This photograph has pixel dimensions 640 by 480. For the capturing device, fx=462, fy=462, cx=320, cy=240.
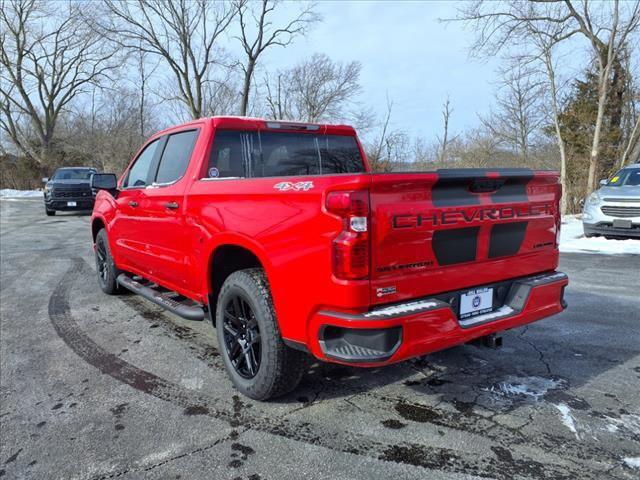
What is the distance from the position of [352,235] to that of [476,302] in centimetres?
103

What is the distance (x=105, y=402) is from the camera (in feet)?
10.3

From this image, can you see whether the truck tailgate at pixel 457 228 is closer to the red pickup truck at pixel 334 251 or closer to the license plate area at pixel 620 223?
the red pickup truck at pixel 334 251

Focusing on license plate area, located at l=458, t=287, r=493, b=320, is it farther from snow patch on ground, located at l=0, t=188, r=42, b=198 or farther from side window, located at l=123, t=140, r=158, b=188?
snow patch on ground, located at l=0, t=188, r=42, b=198

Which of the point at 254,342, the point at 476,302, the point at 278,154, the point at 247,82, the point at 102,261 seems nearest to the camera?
the point at 476,302

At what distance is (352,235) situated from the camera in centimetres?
229

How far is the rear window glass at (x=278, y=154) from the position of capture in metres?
3.78

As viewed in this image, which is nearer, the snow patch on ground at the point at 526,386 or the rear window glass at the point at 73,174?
the snow patch on ground at the point at 526,386

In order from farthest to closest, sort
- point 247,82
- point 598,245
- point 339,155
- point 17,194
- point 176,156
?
point 17,194 → point 247,82 → point 598,245 → point 339,155 → point 176,156

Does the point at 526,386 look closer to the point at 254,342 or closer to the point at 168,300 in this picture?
the point at 254,342

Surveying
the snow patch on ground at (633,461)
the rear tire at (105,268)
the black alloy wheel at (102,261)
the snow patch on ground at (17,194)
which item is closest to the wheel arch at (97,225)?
the rear tire at (105,268)

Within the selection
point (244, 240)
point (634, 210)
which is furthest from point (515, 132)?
point (244, 240)

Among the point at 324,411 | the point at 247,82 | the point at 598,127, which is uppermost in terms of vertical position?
the point at 247,82

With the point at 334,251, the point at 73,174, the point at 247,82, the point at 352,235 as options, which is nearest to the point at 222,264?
the point at 334,251

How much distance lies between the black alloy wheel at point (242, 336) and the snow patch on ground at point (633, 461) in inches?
82.9
